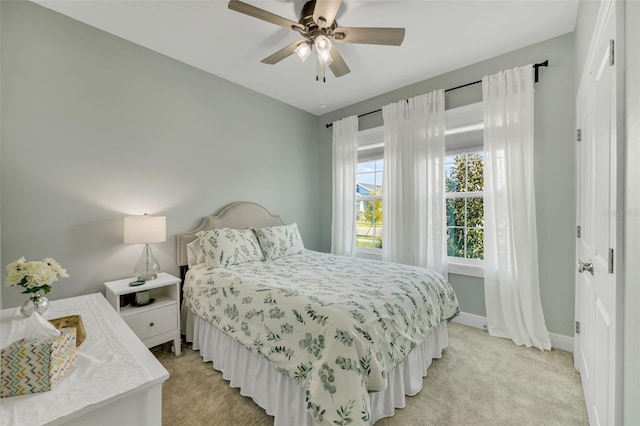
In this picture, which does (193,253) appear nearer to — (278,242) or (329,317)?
(278,242)

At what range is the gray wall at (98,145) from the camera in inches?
77.0

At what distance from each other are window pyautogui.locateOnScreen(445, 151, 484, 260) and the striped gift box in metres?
3.28

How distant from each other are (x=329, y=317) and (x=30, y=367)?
113cm

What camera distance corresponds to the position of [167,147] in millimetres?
2693

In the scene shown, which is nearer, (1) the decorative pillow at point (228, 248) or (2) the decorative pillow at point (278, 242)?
(1) the decorative pillow at point (228, 248)

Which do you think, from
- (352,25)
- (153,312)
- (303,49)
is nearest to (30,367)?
(153,312)

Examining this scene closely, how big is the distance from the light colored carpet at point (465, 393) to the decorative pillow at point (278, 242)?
1168mm

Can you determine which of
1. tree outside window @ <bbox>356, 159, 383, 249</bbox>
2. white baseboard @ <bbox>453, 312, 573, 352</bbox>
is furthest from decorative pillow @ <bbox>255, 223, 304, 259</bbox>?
white baseboard @ <bbox>453, 312, 573, 352</bbox>

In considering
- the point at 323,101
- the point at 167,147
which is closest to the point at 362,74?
the point at 323,101

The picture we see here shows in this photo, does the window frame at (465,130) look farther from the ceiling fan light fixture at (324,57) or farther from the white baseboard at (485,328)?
the ceiling fan light fixture at (324,57)

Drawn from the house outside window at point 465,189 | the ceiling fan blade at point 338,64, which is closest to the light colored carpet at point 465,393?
the house outside window at point 465,189

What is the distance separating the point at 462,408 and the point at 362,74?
312cm

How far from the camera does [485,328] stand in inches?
109

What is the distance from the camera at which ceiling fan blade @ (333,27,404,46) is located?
183 centimetres
